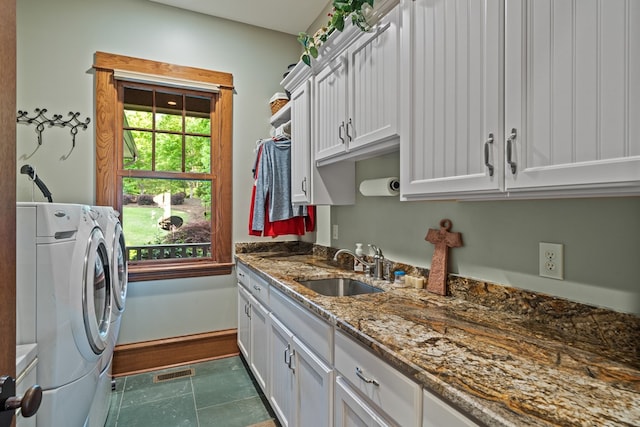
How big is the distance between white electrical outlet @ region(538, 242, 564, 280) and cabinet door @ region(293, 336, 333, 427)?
0.89m

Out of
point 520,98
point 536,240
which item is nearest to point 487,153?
point 520,98

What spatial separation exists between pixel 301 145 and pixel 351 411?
170cm

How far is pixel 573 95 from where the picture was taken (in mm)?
820

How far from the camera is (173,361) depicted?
9.14 feet

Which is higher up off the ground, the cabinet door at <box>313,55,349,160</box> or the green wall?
the cabinet door at <box>313,55,349,160</box>

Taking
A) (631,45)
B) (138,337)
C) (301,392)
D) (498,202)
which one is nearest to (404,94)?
(498,202)

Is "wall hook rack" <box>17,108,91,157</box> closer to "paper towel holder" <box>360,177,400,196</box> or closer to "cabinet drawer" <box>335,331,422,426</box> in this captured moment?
"paper towel holder" <box>360,177,400,196</box>

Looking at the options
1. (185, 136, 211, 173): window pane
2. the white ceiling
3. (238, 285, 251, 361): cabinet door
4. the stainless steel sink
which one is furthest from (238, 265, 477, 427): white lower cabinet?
the white ceiling

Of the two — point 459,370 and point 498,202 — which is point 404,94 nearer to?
point 498,202

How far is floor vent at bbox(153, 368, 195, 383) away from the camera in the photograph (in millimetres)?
2568

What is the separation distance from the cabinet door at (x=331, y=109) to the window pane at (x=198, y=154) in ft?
4.43

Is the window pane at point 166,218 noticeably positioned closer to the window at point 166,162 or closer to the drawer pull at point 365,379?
the window at point 166,162

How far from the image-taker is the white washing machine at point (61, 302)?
120cm

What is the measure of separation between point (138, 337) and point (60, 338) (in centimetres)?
164
